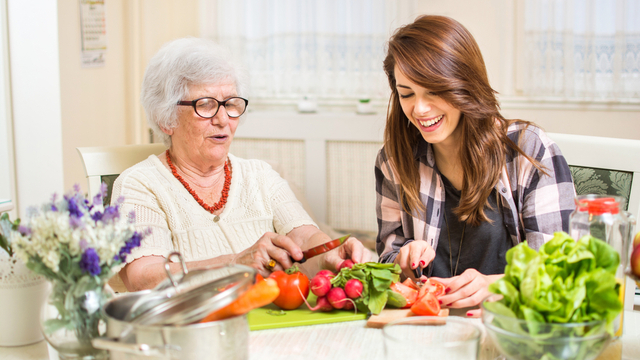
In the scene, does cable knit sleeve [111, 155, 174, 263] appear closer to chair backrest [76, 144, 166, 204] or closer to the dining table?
chair backrest [76, 144, 166, 204]

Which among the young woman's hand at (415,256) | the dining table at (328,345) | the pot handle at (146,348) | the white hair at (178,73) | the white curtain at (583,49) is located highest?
the white curtain at (583,49)

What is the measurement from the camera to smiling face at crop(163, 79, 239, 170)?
1.72 meters

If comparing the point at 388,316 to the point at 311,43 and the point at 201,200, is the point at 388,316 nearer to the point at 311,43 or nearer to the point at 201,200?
the point at 201,200

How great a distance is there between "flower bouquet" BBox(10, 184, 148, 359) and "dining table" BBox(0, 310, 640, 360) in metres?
0.13

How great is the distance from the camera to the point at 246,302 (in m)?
0.77

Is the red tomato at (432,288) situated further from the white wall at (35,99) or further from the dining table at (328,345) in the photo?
the white wall at (35,99)

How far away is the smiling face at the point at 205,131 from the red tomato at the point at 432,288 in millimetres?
895

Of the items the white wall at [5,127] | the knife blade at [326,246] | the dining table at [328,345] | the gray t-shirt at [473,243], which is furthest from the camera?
the white wall at [5,127]

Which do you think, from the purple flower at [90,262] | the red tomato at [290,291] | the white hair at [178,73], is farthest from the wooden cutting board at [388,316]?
the white hair at [178,73]

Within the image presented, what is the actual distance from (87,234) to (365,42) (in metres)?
2.95

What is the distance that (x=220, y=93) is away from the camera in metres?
1.74

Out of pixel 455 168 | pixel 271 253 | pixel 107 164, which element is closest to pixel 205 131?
pixel 107 164

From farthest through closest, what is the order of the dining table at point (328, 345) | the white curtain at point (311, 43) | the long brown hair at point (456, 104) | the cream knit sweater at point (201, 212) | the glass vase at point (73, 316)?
1. the white curtain at point (311, 43)
2. the cream knit sweater at point (201, 212)
3. the long brown hair at point (456, 104)
4. the dining table at point (328, 345)
5. the glass vase at point (73, 316)

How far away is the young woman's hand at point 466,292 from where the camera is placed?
111cm
